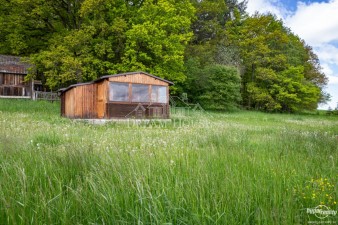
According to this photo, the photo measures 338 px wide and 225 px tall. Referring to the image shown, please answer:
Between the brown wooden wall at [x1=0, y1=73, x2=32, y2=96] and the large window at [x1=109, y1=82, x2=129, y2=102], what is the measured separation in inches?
666

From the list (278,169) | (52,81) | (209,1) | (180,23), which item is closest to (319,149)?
(278,169)

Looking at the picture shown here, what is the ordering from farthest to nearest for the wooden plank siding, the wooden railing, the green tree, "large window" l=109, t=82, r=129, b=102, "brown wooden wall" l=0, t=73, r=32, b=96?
the green tree → the wooden railing → "brown wooden wall" l=0, t=73, r=32, b=96 → "large window" l=109, t=82, r=129, b=102 → the wooden plank siding

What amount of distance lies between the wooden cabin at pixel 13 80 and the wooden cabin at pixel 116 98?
43.2 ft

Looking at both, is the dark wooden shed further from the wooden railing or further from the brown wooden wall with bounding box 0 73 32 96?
the wooden railing

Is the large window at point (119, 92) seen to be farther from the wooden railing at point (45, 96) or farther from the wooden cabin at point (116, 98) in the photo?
the wooden railing at point (45, 96)

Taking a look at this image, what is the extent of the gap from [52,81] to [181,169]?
24548 millimetres

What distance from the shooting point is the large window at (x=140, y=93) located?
1934 cm

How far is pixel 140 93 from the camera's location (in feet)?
64.4

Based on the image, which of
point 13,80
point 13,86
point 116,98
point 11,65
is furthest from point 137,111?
point 11,65

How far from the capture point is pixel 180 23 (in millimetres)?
30250

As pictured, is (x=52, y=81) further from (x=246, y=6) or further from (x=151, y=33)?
(x=246, y=6)

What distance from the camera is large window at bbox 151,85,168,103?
66.7 feet

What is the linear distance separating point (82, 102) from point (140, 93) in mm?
4302

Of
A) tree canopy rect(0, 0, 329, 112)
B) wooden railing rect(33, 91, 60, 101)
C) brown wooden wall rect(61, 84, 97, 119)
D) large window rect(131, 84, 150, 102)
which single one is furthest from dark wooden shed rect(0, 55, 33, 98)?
large window rect(131, 84, 150, 102)
